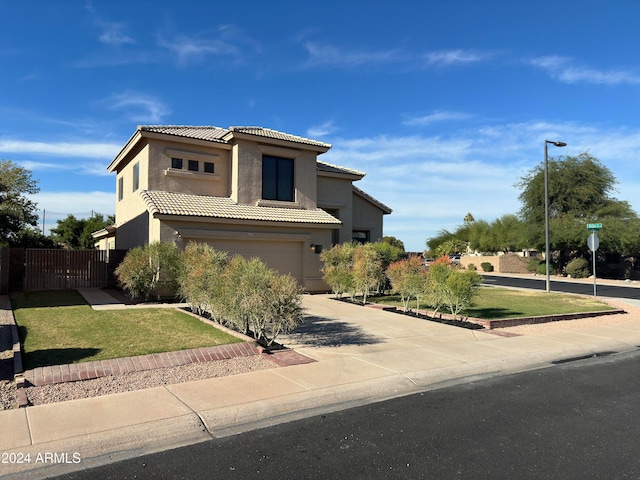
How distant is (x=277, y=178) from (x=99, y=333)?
507 inches

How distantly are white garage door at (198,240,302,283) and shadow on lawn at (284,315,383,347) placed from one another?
23.2 ft

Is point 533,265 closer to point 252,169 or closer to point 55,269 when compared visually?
point 252,169

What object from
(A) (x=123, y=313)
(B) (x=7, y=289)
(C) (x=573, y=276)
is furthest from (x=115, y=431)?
(C) (x=573, y=276)

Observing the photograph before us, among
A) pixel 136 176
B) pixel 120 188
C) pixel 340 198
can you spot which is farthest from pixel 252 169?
pixel 120 188

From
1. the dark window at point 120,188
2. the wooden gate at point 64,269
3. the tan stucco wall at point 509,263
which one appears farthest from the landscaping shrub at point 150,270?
the tan stucco wall at point 509,263

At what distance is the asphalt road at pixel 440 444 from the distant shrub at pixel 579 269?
3357cm

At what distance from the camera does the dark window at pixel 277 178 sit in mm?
21000

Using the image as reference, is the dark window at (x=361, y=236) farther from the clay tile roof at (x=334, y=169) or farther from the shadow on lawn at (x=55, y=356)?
the shadow on lawn at (x=55, y=356)

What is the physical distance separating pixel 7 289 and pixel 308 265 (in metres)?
11.4

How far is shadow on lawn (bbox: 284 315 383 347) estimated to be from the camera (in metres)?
9.98

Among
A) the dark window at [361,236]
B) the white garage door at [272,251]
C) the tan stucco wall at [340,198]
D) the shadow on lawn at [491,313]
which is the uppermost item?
the tan stucco wall at [340,198]

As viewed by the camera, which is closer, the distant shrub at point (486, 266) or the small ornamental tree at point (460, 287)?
the small ornamental tree at point (460, 287)

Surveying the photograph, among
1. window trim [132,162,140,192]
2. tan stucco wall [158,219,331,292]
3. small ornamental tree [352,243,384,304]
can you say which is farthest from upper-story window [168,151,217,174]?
small ornamental tree [352,243,384,304]

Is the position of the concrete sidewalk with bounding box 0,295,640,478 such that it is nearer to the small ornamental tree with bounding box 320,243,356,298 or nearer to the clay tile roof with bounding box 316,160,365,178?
the small ornamental tree with bounding box 320,243,356,298
